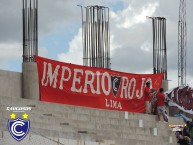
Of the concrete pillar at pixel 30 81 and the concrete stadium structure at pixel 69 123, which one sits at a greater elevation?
the concrete pillar at pixel 30 81

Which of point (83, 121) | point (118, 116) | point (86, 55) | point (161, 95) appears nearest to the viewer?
point (83, 121)

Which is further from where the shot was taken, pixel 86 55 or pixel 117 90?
pixel 86 55

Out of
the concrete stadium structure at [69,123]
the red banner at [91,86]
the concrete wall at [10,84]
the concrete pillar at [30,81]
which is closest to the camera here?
the concrete stadium structure at [69,123]

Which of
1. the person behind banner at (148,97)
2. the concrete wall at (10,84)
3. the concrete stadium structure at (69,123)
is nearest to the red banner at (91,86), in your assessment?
the person behind banner at (148,97)

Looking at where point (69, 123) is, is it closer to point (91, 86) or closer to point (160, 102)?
point (91, 86)

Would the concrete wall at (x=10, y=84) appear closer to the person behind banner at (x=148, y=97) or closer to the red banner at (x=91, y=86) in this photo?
the red banner at (x=91, y=86)

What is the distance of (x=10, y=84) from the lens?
2920 centimetres

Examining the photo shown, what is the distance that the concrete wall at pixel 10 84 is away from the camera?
94.3ft

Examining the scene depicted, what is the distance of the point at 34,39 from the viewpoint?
31000mm

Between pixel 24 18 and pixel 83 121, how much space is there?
211 inches

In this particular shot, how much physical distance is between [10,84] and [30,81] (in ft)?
3.49

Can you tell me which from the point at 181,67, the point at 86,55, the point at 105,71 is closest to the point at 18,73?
the point at 105,71

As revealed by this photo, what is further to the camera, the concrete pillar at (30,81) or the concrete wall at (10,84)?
the concrete pillar at (30,81)

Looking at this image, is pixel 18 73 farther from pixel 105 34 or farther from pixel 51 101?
pixel 105 34
